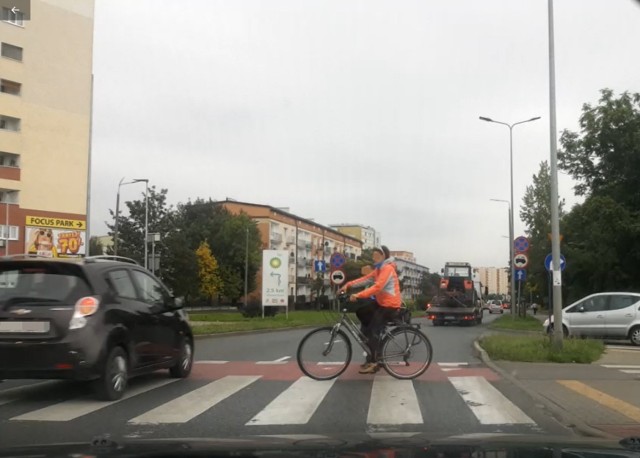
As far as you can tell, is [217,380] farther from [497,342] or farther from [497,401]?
[497,342]

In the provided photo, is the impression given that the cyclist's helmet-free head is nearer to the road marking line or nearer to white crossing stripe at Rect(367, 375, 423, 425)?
white crossing stripe at Rect(367, 375, 423, 425)

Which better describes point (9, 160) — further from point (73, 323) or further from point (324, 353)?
point (73, 323)

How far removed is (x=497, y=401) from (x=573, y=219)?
2543 cm

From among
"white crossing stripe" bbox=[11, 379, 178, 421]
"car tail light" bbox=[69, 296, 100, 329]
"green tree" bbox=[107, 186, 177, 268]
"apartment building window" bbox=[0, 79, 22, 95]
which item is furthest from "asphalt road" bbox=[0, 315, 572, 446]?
"green tree" bbox=[107, 186, 177, 268]

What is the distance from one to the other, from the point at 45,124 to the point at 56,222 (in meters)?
7.17

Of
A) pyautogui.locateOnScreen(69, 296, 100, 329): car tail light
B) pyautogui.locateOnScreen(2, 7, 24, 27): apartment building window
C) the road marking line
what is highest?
pyautogui.locateOnScreen(2, 7, 24, 27): apartment building window

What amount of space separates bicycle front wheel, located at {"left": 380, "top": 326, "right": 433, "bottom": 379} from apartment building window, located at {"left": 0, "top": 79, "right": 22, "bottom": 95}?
42.0 m

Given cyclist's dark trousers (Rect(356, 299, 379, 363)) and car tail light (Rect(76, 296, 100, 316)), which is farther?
cyclist's dark trousers (Rect(356, 299, 379, 363))

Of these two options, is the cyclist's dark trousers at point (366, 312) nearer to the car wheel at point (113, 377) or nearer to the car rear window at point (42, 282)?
the car wheel at point (113, 377)

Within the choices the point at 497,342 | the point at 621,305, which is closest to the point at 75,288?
the point at 497,342

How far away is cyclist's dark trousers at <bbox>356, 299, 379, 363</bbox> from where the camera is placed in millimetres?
8883

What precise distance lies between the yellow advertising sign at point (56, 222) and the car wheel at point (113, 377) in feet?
131

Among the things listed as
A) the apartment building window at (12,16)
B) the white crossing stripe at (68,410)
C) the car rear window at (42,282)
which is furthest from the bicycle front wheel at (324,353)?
the apartment building window at (12,16)

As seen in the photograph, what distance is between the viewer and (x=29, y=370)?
21.8 ft
